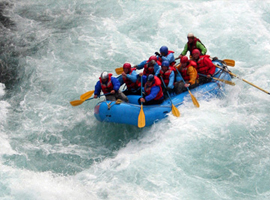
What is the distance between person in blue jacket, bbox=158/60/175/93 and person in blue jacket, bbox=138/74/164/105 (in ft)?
1.13

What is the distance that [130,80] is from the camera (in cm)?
820

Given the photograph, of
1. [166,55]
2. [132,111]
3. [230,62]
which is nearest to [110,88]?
[132,111]

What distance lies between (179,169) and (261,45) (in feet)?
21.3

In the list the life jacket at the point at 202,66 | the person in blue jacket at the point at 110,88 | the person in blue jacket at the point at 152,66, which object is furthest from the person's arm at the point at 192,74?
the person in blue jacket at the point at 110,88

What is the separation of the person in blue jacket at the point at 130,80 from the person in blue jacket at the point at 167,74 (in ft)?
1.97

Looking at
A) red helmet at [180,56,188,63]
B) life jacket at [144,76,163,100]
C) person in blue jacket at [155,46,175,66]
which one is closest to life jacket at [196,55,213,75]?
red helmet at [180,56,188,63]

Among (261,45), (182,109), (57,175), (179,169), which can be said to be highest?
(261,45)

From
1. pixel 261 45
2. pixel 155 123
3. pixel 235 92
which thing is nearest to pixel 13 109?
pixel 155 123

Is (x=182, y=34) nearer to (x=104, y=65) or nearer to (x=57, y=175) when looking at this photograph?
(x=104, y=65)

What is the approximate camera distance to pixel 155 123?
25.6 feet

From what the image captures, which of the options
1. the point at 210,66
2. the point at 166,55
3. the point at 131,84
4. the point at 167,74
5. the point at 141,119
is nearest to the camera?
the point at 141,119

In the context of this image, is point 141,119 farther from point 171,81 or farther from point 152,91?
point 171,81

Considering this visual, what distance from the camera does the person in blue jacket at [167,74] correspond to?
8023 millimetres

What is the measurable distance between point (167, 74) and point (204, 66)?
1.05 m
